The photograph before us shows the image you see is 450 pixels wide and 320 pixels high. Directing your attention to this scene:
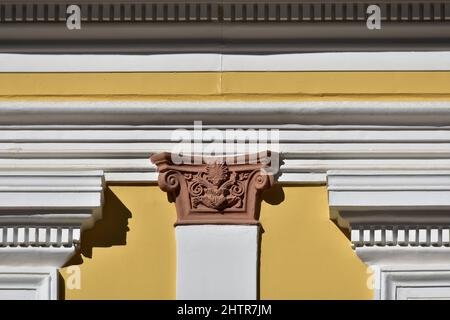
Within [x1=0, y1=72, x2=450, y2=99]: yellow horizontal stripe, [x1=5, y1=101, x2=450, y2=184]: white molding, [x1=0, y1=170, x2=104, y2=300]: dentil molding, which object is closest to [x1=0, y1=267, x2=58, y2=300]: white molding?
[x1=0, y1=170, x2=104, y2=300]: dentil molding

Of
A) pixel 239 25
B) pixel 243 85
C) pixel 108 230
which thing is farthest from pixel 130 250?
pixel 239 25

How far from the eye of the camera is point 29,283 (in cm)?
855

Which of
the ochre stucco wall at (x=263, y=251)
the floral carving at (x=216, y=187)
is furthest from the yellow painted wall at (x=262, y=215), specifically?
the floral carving at (x=216, y=187)

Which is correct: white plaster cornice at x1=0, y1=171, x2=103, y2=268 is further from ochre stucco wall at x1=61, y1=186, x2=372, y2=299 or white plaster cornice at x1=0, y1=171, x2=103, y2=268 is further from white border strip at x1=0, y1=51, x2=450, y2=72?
white border strip at x1=0, y1=51, x2=450, y2=72

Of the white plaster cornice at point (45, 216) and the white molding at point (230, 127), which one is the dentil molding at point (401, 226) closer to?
the white molding at point (230, 127)

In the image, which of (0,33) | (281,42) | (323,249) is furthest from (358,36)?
(0,33)

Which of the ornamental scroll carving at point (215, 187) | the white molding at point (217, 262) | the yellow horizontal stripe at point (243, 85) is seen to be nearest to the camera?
the white molding at point (217, 262)

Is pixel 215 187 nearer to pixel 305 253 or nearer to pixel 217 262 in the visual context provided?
pixel 217 262

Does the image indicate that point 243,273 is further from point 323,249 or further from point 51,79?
point 51,79

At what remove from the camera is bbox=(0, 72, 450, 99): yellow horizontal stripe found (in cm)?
877

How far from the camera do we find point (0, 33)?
29.1 feet

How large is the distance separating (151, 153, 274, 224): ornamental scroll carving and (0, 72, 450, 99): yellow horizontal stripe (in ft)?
0.99

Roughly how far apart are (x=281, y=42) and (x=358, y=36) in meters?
0.32

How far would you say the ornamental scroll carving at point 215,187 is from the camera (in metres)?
8.62
